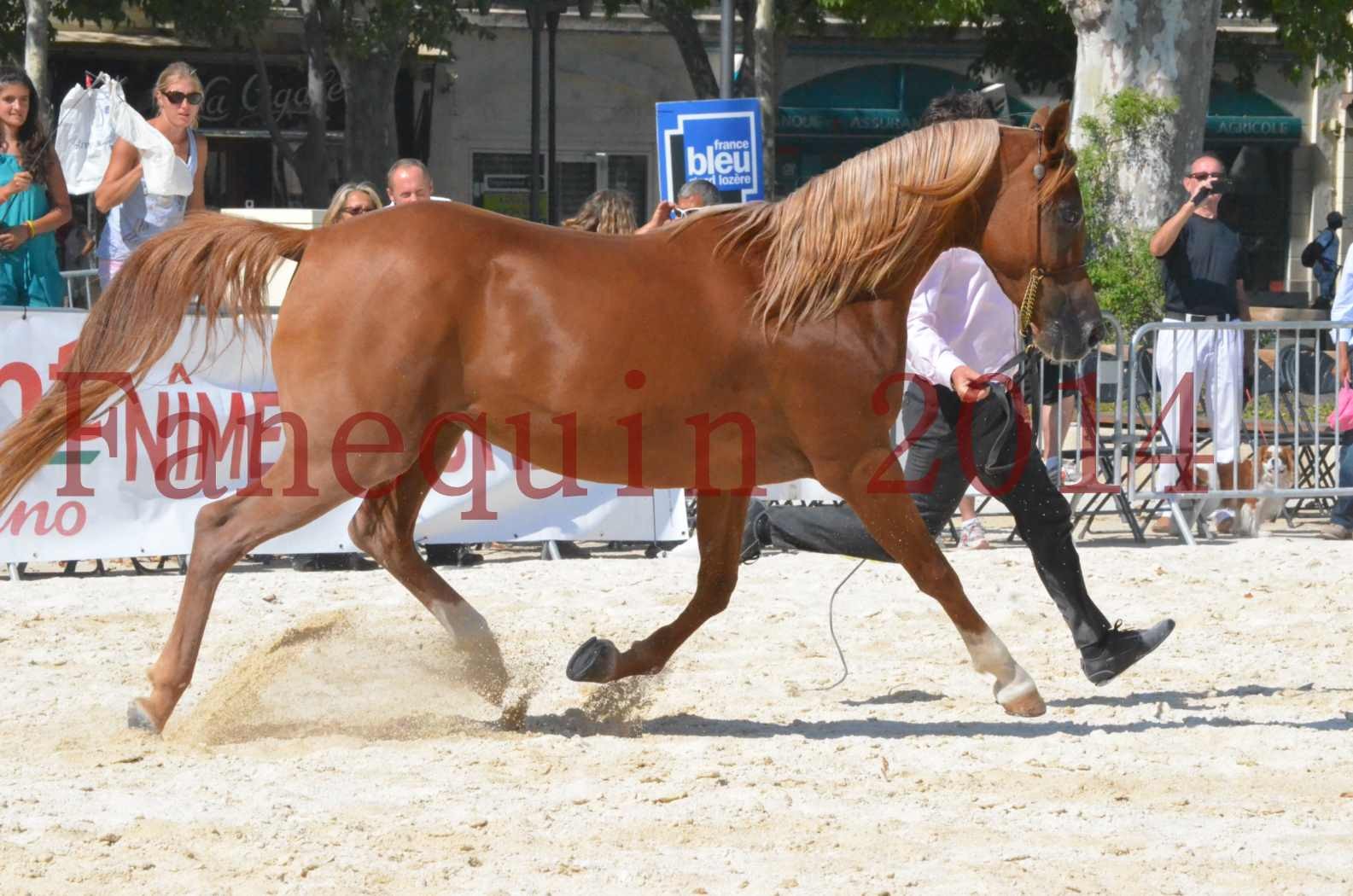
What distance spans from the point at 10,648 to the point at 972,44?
2512 centimetres

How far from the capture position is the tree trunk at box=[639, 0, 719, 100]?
2400 centimetres

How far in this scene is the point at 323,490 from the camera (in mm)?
5055

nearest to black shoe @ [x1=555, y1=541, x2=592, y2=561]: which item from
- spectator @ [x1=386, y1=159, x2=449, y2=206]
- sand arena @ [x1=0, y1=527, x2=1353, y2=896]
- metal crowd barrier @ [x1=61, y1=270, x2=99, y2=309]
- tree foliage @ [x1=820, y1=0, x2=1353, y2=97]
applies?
sand arena @ [x1=0, y1=527, x2=1353, y2=896]

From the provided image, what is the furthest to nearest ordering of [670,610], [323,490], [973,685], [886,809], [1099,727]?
[670,610], [973,685], [1099,727], [323,490], [886,809]

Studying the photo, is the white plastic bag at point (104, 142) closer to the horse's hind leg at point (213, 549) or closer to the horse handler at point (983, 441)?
the horse's hind leg at point (213, 549)

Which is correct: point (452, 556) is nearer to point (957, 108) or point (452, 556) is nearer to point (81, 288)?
point (81, 288)

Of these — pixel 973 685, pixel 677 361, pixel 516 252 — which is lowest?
pixel 973 685

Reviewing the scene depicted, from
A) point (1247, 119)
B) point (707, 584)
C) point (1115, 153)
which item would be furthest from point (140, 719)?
point (1247, 119)

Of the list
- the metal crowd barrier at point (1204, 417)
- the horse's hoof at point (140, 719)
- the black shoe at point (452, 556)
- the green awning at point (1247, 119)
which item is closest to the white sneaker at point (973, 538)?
the metal crowd barrier at point (1204, 417)

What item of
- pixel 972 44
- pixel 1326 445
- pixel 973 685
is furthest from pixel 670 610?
pixel 972 44

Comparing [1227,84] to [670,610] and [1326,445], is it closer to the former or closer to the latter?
[1326,445]

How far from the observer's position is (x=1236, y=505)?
33.6 ft

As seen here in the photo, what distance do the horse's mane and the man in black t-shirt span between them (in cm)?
505

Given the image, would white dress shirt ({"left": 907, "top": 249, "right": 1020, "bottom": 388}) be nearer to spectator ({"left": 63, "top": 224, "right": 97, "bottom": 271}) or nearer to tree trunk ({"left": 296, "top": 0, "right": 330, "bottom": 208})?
spectator ({"left": 63, "top": 224, "right": 97, "bottom": 271})
